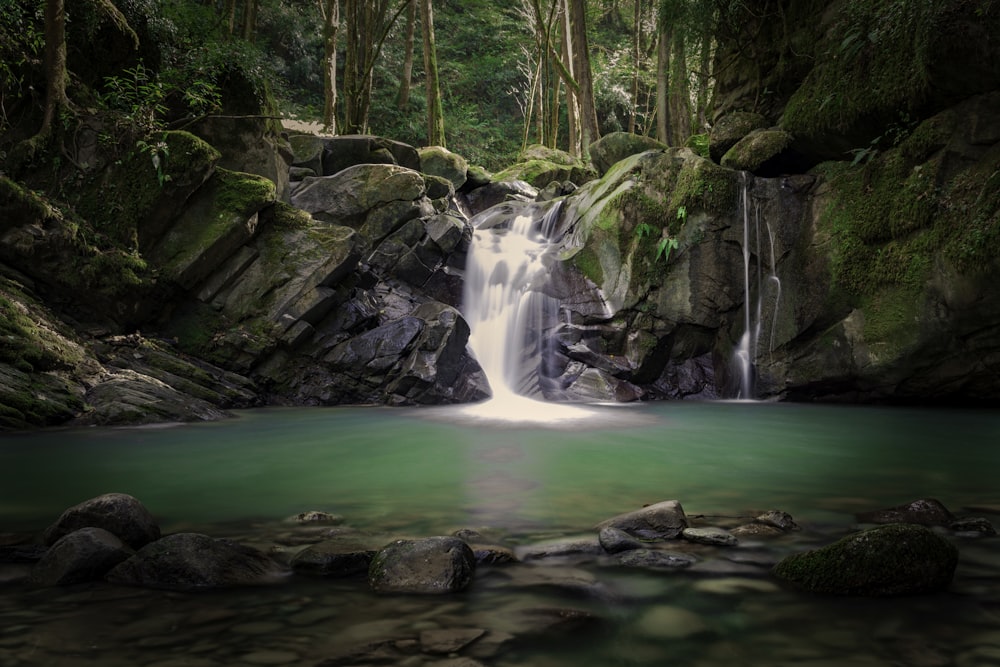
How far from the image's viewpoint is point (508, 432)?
864cm


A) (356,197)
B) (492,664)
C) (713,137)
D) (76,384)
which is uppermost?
(713,137)

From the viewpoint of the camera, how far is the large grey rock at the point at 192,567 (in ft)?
10.0

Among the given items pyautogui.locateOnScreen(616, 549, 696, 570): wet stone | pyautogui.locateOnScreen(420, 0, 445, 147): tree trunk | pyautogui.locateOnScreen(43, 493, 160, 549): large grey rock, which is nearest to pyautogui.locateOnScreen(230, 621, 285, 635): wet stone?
pyautogui.locateOnScreen(43, 493, 160, 549): large grey rock

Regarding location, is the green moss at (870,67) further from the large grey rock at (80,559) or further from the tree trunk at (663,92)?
the large grey rock at (80,559)

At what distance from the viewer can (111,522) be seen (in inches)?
143

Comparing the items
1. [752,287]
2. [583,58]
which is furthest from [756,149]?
[583,58]

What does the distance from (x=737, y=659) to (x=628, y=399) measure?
9.80 meters

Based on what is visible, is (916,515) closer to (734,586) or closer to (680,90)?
(734,586)

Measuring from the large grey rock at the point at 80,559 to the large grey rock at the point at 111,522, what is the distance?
12.3 inches

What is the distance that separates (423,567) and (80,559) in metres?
1.62

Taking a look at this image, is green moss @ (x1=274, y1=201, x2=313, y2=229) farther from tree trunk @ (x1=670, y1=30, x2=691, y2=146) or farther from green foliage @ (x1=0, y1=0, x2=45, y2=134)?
tree trunk @ (x1=670, y1=30, x2=691, y2=146)

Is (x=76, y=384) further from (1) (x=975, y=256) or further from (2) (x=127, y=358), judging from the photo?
(1) (x=975, y=256)

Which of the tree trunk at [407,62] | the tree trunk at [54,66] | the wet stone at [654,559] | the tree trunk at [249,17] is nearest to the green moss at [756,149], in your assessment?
the wet stone at [654,559]

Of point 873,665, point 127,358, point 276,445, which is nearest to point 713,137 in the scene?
point 276,445
